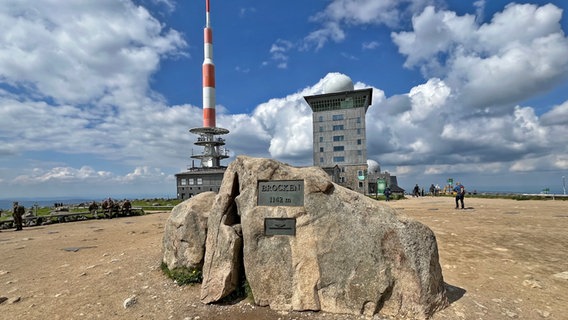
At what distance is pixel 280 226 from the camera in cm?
693

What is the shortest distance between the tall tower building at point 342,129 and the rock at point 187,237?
65006mm

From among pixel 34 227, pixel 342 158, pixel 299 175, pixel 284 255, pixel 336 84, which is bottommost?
pixel 34 227

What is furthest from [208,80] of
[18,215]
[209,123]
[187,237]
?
[187,237]

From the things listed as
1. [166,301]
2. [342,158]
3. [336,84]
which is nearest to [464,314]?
[166,301]

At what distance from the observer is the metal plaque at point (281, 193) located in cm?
709

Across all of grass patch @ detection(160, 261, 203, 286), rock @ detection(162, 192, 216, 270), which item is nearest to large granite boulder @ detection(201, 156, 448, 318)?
rock @ detection(162, 192, 216, 270)

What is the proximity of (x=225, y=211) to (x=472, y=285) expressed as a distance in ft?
22.9

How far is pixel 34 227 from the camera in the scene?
953 inches

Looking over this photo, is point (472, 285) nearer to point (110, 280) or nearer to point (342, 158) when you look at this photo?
point (110, 280)

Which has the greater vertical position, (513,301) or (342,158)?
(342,158)

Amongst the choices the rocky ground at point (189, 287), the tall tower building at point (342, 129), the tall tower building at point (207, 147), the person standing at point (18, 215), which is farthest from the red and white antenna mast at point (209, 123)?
the rocky ground at point (189, 287)

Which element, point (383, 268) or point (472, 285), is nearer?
point (383, 268)

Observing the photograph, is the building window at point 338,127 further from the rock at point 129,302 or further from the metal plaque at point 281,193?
the rock at point 129,302

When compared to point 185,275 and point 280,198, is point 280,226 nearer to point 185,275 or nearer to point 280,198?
point 280,198
